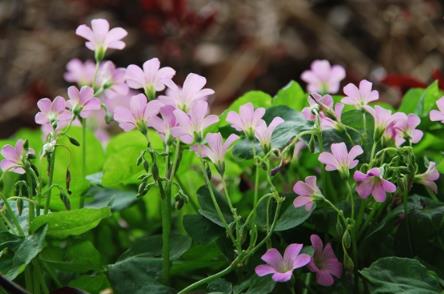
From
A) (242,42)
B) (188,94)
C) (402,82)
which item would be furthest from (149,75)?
(242,42)

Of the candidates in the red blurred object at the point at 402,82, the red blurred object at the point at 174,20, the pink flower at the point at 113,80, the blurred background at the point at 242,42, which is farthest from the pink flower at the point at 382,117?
the blurred background at the point at 242,42

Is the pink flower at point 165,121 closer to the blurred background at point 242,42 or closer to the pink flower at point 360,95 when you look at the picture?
the pink flower at point 360,95

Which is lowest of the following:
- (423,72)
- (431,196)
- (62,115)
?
(423,72)

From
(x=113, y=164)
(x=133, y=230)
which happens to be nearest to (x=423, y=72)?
(x=133, y=230)

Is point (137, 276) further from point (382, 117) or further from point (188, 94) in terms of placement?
point (382, 117)

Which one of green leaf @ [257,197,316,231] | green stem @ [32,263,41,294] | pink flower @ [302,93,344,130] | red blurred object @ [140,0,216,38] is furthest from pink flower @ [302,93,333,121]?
red blurred object @ [140,0,216,38]

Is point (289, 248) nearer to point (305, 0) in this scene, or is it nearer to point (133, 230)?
point (133, 230)
